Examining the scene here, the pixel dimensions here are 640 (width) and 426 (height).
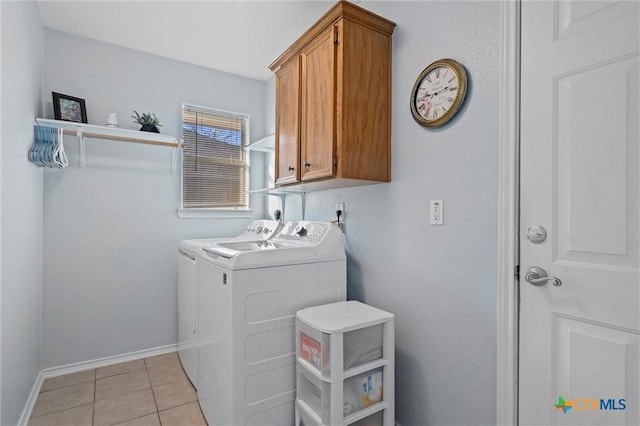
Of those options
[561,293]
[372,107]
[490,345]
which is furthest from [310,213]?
[561,293]

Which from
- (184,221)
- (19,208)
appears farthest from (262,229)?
(19,208)

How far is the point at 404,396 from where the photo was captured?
175 cm

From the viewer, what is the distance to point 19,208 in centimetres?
174

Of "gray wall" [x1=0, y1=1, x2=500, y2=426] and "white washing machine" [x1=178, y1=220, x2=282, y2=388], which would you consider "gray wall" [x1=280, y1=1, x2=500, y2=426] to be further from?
"white washing machine" [x1=178, y1=220, x2=282, y2=388]

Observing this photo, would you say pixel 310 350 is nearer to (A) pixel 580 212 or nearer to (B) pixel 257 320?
(B) pixel 257 320

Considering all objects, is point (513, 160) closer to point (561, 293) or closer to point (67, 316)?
point (561, 293)

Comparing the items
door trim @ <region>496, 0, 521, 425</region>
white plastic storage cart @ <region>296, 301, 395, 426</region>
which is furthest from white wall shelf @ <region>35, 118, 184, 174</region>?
door trim @ <region>496, 0, 521, 425</region>

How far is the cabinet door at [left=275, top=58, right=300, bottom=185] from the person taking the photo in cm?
207

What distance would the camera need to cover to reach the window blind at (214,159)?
2.96 meters

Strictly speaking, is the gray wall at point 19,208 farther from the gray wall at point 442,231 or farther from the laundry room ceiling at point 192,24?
the gray wall at point 442,231

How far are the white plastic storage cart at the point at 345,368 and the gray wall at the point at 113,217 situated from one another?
5.71 feet

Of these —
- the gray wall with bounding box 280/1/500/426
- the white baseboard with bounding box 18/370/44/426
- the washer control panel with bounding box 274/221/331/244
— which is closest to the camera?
the gray wall with bounding box 280/1/500/426

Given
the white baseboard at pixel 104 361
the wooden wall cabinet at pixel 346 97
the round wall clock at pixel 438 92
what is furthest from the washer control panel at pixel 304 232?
the white baseboard at pixel 104 361

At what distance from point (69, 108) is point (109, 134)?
0.31m
